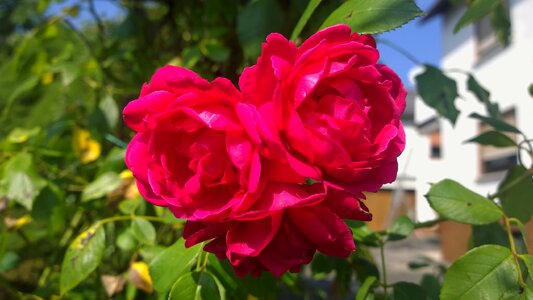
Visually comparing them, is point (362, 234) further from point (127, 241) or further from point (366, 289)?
point (127, 241)

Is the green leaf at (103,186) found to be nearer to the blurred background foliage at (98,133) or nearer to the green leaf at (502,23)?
the blurred background foliage at (98,133)

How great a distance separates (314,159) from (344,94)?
0.06 meters

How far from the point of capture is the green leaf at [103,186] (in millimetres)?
805

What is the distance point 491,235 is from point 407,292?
14 cm

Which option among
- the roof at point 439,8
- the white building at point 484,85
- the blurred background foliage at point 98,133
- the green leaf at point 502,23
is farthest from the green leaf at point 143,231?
the roof at point 439,8

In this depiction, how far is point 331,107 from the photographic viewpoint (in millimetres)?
392

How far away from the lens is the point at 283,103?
390 millimetres

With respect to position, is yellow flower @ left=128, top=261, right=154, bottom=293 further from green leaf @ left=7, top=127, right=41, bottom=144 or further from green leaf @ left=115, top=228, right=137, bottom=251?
green leaf @ left=7, top=127, right=41, bottom=144

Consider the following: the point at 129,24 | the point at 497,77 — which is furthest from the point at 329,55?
the point at 497,77

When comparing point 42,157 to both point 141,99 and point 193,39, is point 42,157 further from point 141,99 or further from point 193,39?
point 141,99

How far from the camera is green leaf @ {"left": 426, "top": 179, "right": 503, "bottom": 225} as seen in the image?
564 mm

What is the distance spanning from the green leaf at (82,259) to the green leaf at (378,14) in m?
0.42

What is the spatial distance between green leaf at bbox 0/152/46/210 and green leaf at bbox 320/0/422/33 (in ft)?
1.99

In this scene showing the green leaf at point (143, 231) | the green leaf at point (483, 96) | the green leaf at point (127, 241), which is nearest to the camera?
the green leaf at point (143, 231)
